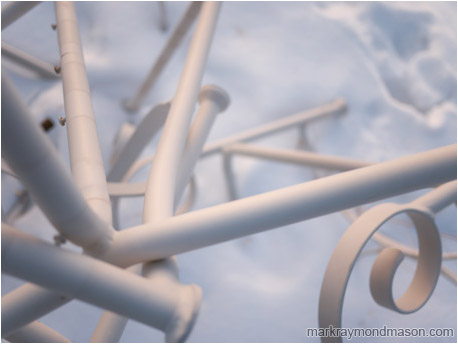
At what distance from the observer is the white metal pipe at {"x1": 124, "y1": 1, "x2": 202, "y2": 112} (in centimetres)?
293

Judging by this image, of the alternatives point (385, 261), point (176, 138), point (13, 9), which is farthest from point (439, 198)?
point (13, 9)

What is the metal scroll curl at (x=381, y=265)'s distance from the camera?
118 centimetres

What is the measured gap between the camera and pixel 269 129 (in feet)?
11.7

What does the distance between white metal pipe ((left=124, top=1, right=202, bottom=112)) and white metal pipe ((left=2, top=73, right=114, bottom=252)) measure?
6.74ft

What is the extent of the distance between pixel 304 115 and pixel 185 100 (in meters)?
2.03

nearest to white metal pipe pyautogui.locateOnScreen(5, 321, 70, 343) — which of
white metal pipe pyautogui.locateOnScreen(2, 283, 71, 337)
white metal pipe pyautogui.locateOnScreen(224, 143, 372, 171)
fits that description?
white metal pipe pyautogui.locateOnScreen(2, 283, 71, 337)

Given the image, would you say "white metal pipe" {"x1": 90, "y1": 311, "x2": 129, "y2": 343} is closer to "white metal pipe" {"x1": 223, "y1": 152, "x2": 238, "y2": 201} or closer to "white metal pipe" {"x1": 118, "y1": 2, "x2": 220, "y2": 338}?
"white metal pipe" {"x1": 118, "y1": 2, "x2": 220, "y2": 338}

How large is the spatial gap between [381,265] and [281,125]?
2427 mm

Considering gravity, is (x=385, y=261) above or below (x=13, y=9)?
below

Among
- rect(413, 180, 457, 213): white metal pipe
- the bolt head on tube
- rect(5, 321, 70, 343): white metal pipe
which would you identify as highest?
the bolt head on tube

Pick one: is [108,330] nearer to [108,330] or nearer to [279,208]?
[108,330]

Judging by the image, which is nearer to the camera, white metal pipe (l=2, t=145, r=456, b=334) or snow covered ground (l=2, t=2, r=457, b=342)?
white metal pipe (l=2, t=145, r=456, b=334)

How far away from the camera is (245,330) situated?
3.12 metres

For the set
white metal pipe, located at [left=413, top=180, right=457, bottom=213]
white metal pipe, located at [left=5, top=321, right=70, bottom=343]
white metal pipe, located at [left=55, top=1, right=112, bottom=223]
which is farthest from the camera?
white metal pipe, located at [left=5, top=321, right=70, bottom=343]
